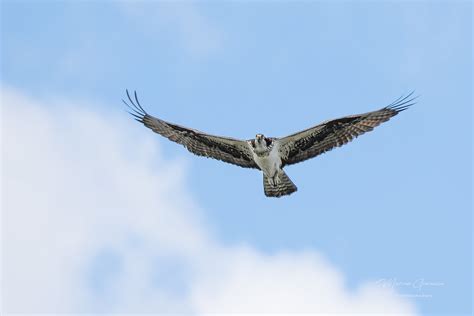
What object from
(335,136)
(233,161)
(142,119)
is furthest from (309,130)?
(142,119)

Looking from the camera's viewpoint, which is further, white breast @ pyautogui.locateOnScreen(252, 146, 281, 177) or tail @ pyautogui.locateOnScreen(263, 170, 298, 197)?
tail @ pyautogui.locateOnScreen(263, 170, 298, 197)

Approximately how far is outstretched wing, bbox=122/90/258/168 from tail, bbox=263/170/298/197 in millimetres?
517

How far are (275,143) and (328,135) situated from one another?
A: 111 cm

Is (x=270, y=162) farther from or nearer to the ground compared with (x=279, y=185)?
farther from the ground

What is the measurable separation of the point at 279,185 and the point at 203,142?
1.95 metres

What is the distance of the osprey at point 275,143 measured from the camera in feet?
66.4

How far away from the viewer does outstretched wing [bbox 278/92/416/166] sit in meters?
20.2

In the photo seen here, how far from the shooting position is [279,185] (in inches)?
822

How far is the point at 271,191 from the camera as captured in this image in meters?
20.9

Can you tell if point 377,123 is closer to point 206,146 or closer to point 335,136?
point 335,136

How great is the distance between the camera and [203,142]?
21453mm

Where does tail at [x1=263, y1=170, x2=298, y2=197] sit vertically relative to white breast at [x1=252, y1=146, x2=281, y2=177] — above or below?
below

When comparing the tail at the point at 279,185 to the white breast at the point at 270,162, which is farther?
the tail at the point at 279,185

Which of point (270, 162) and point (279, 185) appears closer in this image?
point (270, 162)
